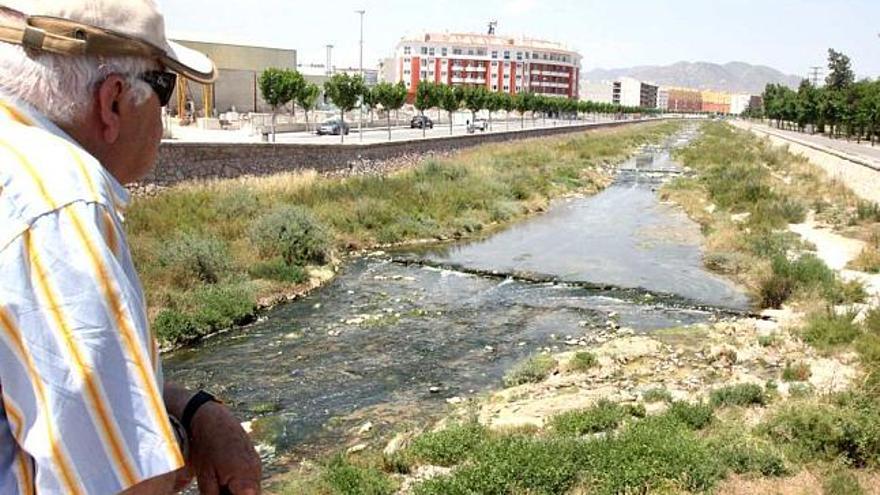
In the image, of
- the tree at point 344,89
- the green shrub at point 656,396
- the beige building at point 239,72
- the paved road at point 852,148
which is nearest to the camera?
the green shrub at point 656,396

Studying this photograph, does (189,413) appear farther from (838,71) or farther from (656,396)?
(838,71)

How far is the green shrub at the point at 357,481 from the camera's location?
7.27 m

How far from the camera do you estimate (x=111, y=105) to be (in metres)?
1.52

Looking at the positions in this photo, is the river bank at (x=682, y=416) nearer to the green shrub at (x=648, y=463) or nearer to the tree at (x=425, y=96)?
the green shrub at (x=648, y=463)

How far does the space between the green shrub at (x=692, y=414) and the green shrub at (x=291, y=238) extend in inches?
487

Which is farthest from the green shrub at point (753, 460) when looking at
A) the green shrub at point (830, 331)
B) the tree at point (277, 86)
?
the tree at point (277, 86)

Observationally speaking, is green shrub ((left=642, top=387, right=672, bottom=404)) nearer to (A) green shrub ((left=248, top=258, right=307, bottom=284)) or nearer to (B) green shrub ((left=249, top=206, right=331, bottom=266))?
(A) green shrub ((left=248, top=258, right=307, bottom=284))

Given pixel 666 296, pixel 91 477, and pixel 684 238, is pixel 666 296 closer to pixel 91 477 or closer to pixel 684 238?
pixel 684 238

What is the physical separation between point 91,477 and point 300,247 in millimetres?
19037

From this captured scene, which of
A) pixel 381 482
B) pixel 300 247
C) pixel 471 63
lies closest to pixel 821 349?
pixel 381 482

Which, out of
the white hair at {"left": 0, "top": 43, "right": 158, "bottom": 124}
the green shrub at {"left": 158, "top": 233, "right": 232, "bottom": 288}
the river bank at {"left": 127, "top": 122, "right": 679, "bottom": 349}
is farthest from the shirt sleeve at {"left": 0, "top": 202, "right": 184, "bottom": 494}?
the green shrub at {"left": 158, "top": 233, "right": 232, "bottom": 288}

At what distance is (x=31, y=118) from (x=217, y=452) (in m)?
0.77

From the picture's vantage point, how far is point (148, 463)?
4.09 ft

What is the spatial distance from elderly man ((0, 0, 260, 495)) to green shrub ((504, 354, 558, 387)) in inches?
409
